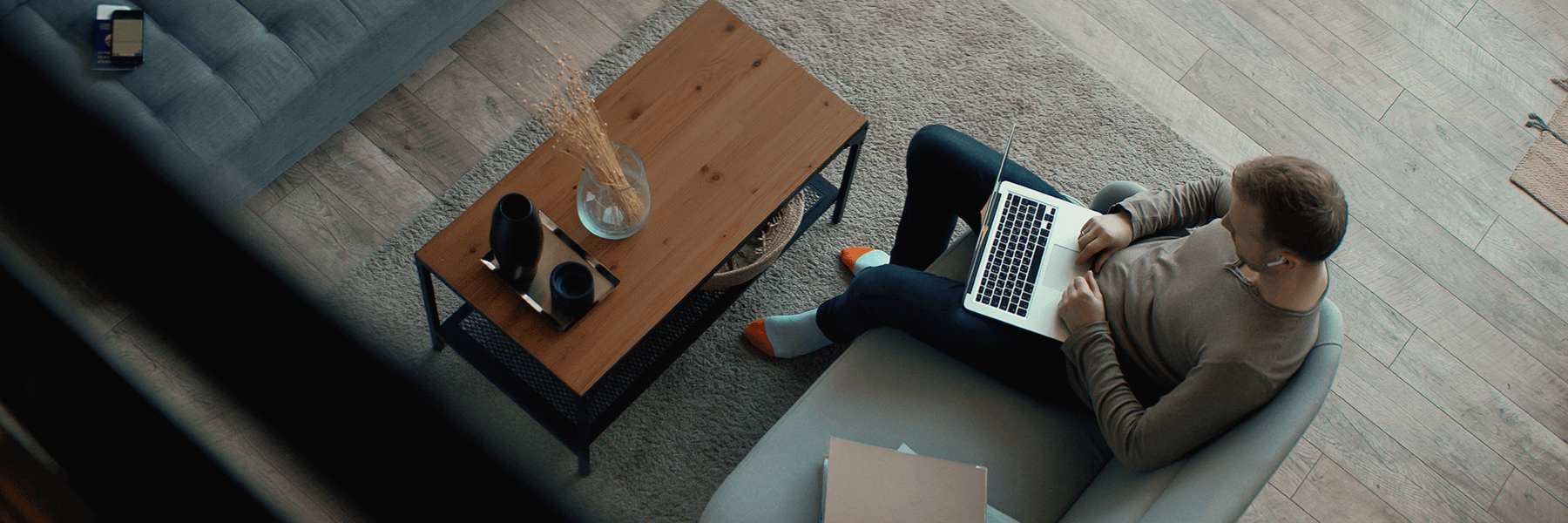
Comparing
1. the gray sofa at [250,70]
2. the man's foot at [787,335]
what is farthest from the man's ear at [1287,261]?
the gray sofa at [250,70]

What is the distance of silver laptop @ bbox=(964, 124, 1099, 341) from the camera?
62.3 inches

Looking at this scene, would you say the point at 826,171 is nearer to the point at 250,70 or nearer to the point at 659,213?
the point at 659,213

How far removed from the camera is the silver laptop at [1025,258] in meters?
1.58

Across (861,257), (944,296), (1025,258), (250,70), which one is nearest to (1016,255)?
(1025,258)

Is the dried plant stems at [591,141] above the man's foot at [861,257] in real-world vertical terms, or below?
above

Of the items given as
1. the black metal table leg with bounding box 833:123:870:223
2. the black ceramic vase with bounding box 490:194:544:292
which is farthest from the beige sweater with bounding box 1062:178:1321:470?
the black ceramic vase with bounding box 490:194:544:292

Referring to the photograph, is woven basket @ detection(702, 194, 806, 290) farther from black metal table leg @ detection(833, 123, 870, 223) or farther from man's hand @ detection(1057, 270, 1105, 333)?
man's hand @ detection(1057, 270, 1105, 333)

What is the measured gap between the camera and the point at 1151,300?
1467 millimetres

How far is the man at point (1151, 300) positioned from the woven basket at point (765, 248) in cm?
16

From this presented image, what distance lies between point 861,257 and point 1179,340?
2.83 feet

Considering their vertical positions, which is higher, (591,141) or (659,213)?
(591,141)

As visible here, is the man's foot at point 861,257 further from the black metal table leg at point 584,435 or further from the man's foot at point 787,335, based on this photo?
the black metal table leg at point 584,435

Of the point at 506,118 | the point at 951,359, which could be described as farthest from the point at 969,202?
the point at 506,118

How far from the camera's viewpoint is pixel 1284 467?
2084mm
